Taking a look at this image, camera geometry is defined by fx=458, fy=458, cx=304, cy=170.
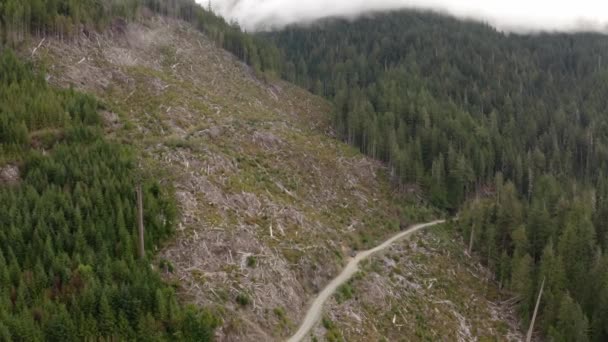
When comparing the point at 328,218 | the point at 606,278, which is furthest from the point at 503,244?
the point at 328,218

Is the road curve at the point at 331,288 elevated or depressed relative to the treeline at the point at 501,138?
depressed

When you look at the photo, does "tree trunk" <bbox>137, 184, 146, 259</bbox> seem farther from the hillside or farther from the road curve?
the road curve

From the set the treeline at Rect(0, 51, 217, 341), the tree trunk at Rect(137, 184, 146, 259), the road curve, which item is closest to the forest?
the treeline at Rect(0, 51, 217, 341)

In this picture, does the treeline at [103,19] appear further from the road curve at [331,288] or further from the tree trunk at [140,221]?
the road curve at [331,288]

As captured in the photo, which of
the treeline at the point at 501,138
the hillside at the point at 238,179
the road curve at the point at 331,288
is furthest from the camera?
the treeline at the point at 501,138

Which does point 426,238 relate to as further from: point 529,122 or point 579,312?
point 529,122

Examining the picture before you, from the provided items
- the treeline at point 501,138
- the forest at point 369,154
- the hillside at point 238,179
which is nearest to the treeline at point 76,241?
the forest at point 369,154
